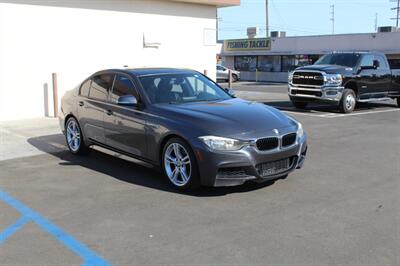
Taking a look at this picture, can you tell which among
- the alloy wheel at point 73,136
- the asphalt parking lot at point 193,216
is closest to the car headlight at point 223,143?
the asphalt parking lot at point 193,216

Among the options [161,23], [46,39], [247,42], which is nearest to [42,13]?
[46,39]

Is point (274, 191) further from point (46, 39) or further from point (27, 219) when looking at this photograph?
point (46, 39)

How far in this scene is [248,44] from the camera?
4409 cm

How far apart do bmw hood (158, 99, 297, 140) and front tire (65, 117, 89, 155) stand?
2.30 m

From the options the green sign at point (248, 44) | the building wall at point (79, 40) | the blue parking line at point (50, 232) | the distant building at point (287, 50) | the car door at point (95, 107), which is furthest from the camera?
the green sign at point (248, 44)

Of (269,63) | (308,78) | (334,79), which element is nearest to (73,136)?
(308,78)

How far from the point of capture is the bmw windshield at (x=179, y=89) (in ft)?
22.7

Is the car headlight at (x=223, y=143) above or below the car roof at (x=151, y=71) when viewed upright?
below

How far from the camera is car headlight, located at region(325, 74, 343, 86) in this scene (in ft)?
48.9

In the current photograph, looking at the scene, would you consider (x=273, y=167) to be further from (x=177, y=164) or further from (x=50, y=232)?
(x=50, y=232)

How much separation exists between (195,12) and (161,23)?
156cm

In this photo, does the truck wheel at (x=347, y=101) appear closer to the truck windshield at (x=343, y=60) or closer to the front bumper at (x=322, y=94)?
the front bumper at (x=322, y=94)

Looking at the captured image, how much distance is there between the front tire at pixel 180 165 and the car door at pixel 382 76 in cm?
1232

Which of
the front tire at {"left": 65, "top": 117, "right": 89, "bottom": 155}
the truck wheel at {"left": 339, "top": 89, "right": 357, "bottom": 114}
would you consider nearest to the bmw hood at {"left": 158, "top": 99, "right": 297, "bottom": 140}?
the front tire at {"left": 65, "top": 117, "right": 89, "bottom": 155}
